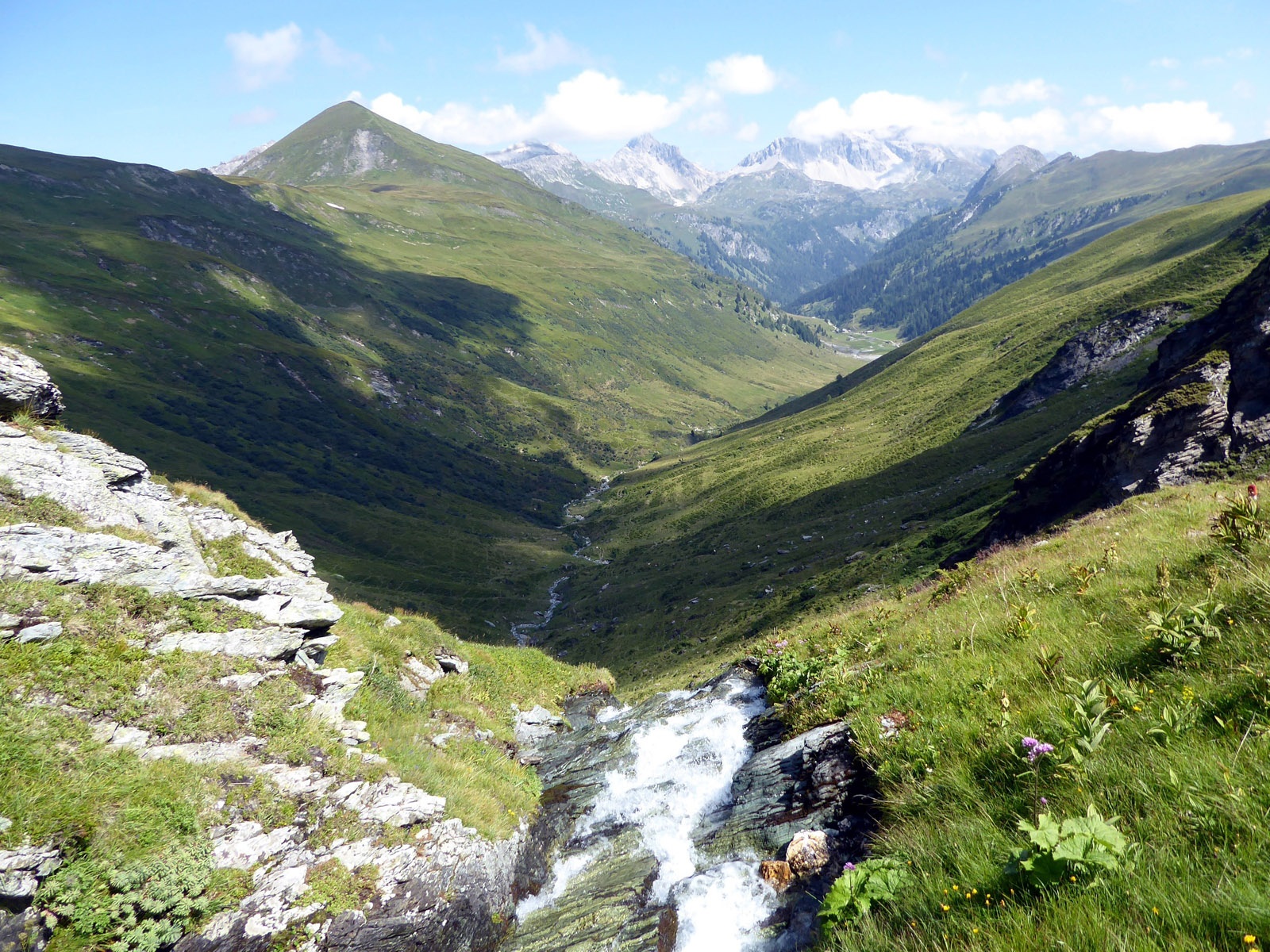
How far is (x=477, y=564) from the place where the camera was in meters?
98.1

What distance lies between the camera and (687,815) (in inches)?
426

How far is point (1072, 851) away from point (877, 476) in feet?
236

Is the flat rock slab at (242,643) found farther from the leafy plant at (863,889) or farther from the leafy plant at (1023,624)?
the leafy plant at (1023,624)

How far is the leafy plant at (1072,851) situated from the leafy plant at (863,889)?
3.66 ft

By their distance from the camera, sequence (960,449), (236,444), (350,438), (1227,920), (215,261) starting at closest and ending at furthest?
(1227,920), (960,449), (236,444), (350,438), (215,261)

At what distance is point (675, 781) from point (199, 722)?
877cm

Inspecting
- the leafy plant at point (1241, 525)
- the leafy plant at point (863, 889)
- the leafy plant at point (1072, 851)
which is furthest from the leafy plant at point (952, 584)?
the leafy plant at point (1072, 851)

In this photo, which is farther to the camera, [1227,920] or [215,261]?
[215,261]

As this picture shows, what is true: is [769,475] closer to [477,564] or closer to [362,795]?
[477,564]

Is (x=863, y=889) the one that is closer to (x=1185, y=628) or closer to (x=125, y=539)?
(x=1185, y=628)

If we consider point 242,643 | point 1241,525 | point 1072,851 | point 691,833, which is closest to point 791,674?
point 691,833

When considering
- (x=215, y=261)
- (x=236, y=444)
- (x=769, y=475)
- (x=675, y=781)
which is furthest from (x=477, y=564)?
(x=215, y=261)

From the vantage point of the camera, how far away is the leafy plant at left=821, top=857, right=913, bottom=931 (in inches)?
182

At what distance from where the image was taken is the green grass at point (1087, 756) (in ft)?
10.7
